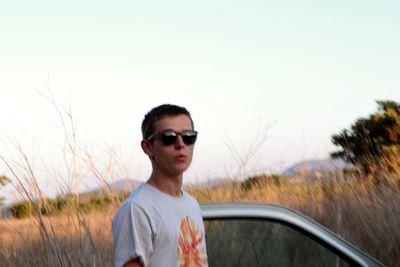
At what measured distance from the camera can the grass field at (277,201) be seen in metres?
5.43

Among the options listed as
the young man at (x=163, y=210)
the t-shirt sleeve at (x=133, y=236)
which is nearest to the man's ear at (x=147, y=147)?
the young man at (x=163, y=210)

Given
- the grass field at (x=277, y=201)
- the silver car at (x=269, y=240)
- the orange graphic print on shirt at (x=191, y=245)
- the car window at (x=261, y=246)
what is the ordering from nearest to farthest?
the orange graphic print on shirt at (x=191, y=245)
the silver car at (x=269, y=240)
the car window at (x=261, y=246)
the grass field at (x=277, y=201)

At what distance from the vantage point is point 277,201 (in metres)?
8.25

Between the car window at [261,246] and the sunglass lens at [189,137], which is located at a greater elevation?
the sunglass lens at [189,137]

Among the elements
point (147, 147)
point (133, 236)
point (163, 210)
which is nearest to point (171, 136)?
point (147, 147)

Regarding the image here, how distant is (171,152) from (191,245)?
0.33 meters

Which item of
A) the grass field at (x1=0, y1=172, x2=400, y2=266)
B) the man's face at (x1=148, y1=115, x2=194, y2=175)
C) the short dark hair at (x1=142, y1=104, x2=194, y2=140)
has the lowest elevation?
the grass field at (x1=0, y1=172, x2=400, y2=266)

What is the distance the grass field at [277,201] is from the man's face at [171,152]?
2688mm

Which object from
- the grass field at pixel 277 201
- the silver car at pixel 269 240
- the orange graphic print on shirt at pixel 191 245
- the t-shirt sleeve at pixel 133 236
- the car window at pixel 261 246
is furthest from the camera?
the grass field at pixel 277 201

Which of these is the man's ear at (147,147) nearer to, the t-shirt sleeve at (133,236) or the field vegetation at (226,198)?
the t-shirt sleeve at (133,236)

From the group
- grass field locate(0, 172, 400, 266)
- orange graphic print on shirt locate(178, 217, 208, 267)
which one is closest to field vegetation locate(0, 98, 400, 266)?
grass field locate(0, 172, 400, 266)

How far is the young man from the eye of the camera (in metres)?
2.32

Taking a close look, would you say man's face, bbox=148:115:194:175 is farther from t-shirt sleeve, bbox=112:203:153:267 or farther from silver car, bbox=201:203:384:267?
silver car, bbox=201:203:384:267

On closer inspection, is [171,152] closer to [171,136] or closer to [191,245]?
[171,136]
